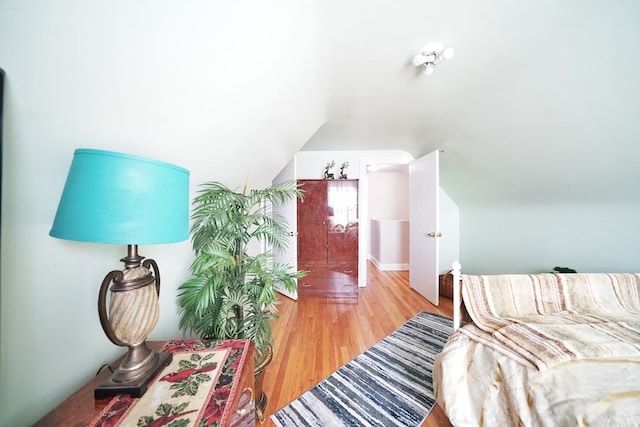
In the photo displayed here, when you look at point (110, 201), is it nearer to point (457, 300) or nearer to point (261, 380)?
point (261, 380)

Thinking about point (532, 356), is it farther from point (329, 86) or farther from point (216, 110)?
point (329, 86)

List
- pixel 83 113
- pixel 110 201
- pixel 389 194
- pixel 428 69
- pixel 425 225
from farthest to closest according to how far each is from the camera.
A: pixel 389 194 < pixel 425 225 < pixel 428 69 < pixel 83 113 < pixel 110 201

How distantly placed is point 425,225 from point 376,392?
2051 mm

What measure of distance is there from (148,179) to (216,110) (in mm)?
740

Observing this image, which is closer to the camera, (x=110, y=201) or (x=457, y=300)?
(x=110, y=201)

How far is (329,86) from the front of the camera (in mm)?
1678

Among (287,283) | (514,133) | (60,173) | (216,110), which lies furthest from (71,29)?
(514,133)

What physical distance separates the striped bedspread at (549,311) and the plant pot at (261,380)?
4.00 ft

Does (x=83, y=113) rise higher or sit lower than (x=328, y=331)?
higher

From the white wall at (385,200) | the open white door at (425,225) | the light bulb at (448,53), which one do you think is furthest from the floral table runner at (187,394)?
the white wall at (385,200)

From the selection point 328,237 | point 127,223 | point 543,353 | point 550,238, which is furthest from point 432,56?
point 550,238

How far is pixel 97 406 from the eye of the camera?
55 cm

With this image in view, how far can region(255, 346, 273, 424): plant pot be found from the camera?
1116mm

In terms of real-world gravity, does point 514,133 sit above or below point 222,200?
above
